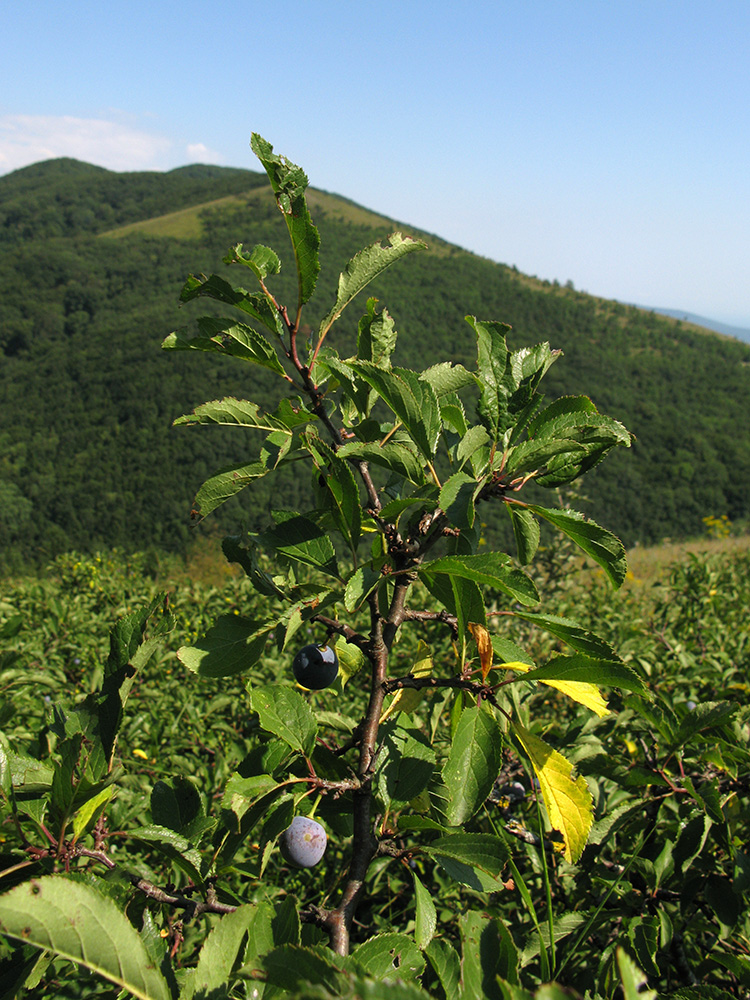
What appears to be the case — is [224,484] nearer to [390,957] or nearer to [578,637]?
[578,637]

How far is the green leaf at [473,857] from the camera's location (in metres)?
0.88

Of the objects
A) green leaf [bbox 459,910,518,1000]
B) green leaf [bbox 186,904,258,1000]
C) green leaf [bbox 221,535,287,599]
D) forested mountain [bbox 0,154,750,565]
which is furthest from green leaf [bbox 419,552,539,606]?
forested mountain [bbox 0,154,750,565]

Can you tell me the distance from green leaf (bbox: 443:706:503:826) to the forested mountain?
82.1 feet

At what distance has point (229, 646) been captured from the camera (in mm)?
926

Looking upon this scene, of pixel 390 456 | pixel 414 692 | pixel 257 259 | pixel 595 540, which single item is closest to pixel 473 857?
pixel 414 692

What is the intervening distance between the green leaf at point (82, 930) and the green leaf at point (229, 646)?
0.33 metres

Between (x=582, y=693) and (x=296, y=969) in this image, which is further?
(x=582, y=693)

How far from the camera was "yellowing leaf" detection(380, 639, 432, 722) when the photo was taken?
1.19 meters

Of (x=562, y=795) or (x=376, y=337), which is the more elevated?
(x=376, y=337)

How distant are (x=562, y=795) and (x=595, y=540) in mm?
363

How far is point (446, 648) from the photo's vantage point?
3604 mm

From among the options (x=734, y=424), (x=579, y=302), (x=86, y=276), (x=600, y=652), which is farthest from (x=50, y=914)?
(x=86, y=276)

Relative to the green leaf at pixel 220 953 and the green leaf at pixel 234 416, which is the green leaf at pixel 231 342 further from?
the green leaf at pixel 220 953

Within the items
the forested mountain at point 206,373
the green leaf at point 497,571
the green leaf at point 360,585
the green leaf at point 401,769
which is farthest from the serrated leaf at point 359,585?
the forested mountain at point 206,373
